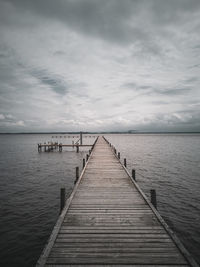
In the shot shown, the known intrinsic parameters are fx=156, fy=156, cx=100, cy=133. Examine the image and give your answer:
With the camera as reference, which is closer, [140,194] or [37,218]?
[140,194]

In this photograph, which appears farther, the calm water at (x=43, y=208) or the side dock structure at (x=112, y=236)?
the calm water at (x=43, y=208)

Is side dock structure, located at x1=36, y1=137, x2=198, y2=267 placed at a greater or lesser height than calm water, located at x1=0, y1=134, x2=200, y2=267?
greater

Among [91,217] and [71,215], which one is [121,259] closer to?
[91,217]

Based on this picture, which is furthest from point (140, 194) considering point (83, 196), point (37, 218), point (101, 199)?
point (37, 218)

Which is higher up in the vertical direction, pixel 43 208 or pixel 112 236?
pixel 112 236

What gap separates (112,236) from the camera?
181 inches

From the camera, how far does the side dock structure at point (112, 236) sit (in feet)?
12.3

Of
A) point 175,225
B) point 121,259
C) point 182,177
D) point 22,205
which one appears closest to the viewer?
point 121,259

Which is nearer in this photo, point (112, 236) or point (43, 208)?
point (112, 236)

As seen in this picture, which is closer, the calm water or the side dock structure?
the side dock structure

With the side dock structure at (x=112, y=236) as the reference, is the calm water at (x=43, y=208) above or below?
below

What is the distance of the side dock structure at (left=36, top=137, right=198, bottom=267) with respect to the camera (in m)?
3.75

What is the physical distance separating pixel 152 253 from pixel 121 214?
202 centimetres

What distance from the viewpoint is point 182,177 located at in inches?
689
